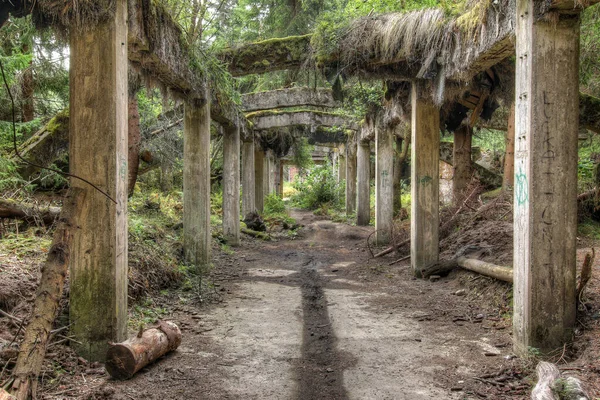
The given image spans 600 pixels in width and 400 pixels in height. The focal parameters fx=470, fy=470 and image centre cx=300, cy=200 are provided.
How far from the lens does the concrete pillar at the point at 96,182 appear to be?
4453mm

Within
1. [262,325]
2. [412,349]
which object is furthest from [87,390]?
[412,349]

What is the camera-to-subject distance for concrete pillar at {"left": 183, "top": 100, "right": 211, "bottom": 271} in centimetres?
905

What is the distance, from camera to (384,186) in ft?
44.2

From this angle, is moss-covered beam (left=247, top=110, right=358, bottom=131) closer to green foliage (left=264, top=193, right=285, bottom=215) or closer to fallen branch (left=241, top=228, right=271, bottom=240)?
fallen branch (left=241, top=228, right=271, bottom=240)

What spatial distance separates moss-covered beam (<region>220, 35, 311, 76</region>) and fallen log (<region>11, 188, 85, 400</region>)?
5.32m

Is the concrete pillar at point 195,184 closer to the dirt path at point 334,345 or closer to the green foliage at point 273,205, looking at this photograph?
the dirt path at point 334,345

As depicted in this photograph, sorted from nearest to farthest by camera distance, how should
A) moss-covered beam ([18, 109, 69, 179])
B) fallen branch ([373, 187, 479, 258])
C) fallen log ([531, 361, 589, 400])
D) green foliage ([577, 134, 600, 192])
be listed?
fallen log ([531, 361, 589, 400])
moss-covered beam ([18, 109, 69, 179])
green foliage ([577, 134, 600, 192])
fallen branch ([373, 187, 479, 258])

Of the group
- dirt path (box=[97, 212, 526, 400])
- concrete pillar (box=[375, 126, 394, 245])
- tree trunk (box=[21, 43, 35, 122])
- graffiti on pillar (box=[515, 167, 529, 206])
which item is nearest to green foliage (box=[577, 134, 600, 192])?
dirt path (box=[97, 212, 526, 400])

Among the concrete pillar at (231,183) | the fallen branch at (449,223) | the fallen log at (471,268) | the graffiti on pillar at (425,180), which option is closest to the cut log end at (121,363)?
the fallen log at (471,268)

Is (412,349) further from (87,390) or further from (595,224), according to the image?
(595,224)

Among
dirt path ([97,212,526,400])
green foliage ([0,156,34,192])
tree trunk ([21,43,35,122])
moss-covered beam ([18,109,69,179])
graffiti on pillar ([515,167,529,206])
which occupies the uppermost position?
tree trunk ([21,43,35,122])

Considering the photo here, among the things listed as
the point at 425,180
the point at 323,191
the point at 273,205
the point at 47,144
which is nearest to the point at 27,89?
the point at 47,144

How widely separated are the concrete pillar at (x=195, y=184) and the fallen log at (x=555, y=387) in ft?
21.6

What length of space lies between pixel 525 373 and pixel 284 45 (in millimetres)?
6441
